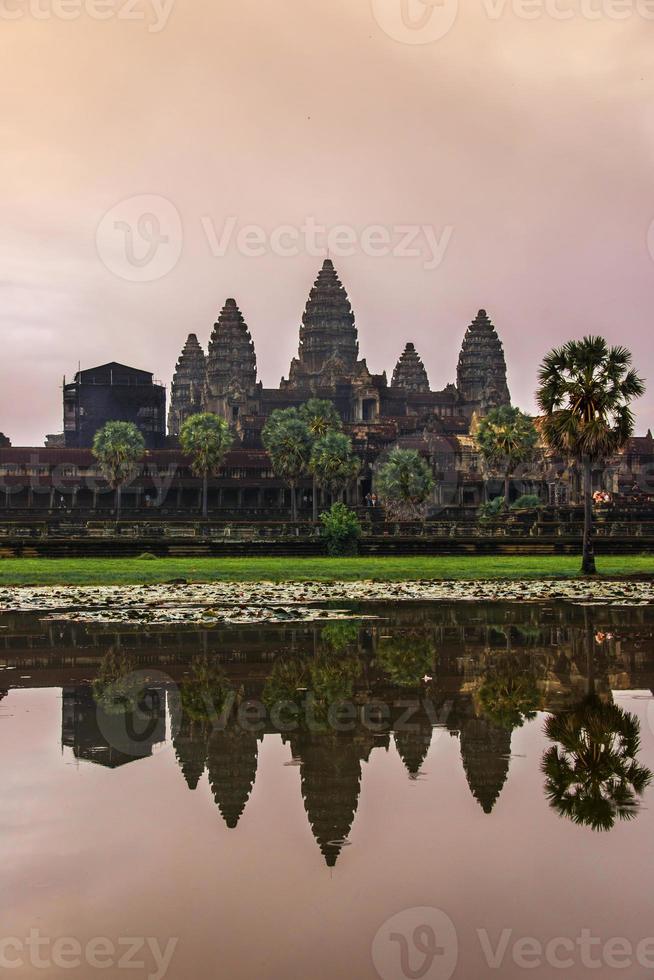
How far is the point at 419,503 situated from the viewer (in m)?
79.8


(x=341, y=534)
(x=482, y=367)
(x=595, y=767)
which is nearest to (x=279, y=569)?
(x=341, y=534)

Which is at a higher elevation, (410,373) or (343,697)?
(410,373)

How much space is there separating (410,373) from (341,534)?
114279 millimetres

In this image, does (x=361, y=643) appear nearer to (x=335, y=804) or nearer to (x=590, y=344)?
(x=335, y=804)

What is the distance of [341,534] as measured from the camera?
44.0 m

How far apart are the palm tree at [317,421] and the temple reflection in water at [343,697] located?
44.9 m

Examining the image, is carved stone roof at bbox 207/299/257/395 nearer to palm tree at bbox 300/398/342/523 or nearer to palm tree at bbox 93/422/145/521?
palm tree at bbox 300/398/342/523

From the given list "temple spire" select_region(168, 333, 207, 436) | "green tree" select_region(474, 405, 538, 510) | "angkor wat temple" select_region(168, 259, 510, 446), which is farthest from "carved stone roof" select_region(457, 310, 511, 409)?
"green tree" select_region(474, 405, 538, 510)

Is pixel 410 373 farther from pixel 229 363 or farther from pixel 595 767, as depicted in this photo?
pixel 595 767

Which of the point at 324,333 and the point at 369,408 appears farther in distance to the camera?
the point at 324,333

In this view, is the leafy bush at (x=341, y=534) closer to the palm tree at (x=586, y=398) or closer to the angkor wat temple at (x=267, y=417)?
the palm tree at (x=586, y=398)

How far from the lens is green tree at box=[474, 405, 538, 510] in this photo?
71.7m

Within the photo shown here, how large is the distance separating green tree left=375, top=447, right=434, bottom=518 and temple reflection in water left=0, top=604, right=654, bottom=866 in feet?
172

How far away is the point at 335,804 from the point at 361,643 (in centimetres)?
1022
